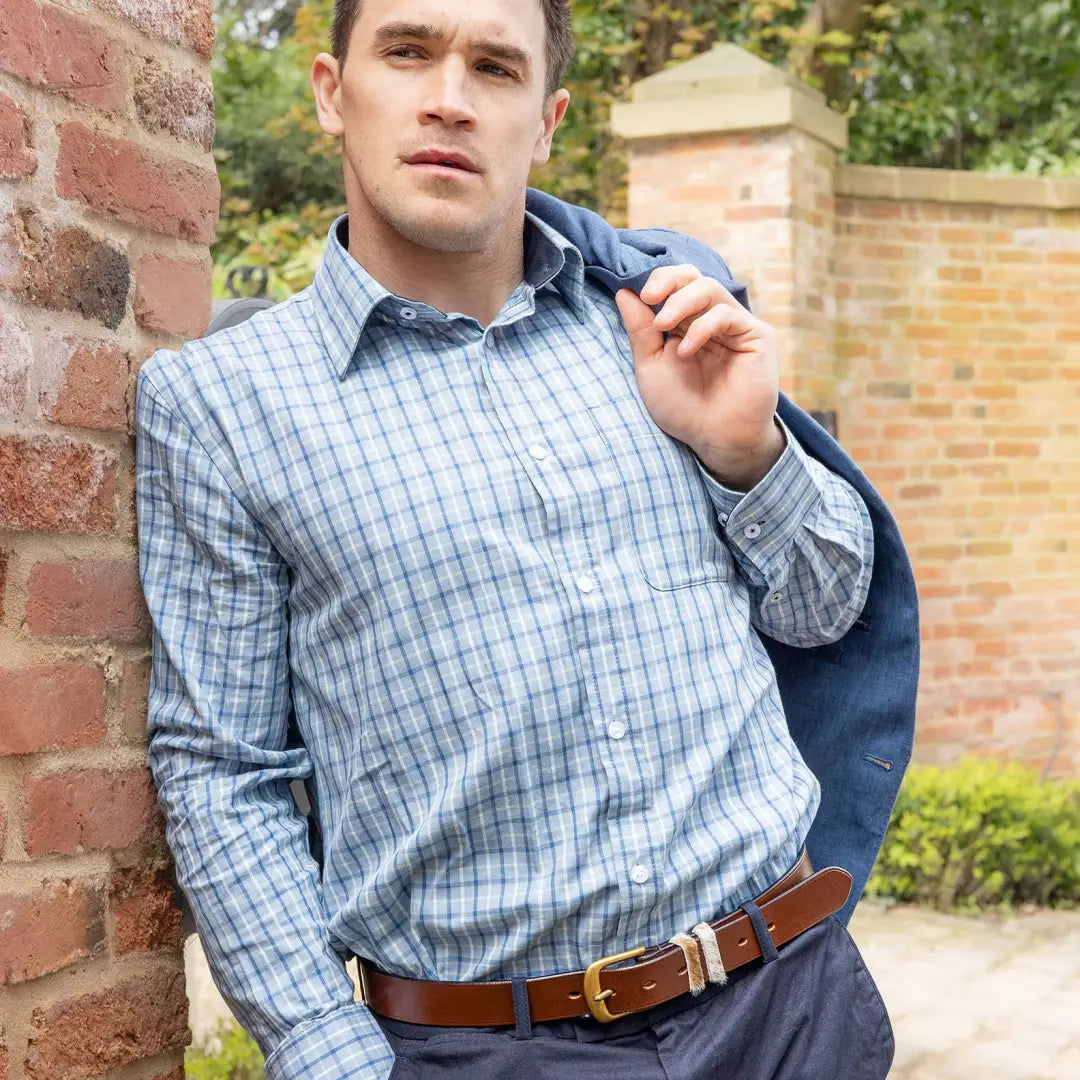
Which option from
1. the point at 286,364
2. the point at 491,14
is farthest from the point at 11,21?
the point at 491,14

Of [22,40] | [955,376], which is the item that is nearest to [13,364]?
[22,40]

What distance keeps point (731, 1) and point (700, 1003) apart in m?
8.75

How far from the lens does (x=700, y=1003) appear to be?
1.72 m

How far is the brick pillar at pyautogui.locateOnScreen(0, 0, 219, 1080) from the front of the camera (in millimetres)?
1518

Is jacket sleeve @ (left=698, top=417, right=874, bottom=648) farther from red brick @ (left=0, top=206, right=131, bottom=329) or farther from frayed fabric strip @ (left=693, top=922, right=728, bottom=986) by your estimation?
red brick @ (left=0, top=206, right=131, bottom=329)

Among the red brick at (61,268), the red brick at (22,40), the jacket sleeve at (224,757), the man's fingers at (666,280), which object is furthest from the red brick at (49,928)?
the man's fingers at (666,280)

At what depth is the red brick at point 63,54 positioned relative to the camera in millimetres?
1493

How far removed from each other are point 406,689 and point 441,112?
0.72m

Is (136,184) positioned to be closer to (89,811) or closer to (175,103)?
(175,103)

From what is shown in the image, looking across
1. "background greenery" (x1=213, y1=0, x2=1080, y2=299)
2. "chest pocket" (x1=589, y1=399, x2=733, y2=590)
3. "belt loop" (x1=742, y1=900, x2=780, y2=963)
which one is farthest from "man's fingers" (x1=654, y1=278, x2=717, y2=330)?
"background greenery" (x1=213, y1=0, x2=1080, y2=299)

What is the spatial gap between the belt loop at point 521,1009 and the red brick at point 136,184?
988mm

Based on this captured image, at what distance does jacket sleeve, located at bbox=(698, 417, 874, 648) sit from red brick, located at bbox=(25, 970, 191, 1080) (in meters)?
0.90

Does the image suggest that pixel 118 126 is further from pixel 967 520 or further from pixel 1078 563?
pixel 1078 563

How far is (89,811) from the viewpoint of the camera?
5.31ft
